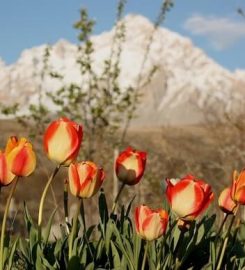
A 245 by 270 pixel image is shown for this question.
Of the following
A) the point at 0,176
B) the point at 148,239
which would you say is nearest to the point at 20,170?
the point at 0,176

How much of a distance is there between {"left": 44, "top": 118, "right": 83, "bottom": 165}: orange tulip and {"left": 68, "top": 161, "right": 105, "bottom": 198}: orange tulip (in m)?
0.04

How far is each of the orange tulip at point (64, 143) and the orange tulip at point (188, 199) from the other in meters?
0.30

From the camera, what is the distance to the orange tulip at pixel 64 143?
1.79m

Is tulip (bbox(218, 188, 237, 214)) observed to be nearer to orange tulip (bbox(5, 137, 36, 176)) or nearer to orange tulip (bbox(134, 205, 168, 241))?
orange tulip (bbox(134, 205, 168, 241))

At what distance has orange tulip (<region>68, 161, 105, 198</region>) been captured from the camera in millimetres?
1777

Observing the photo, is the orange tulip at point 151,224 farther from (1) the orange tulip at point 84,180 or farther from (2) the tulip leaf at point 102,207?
(2) the tulip leaf at point 102,207

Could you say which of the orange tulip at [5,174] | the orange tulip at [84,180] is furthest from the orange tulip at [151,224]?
the orange tulip at [5,174]

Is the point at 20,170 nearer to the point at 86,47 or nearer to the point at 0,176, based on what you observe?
the point at 0,176

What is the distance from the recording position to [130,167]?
2021 mm

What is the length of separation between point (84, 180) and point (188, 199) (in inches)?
11.6

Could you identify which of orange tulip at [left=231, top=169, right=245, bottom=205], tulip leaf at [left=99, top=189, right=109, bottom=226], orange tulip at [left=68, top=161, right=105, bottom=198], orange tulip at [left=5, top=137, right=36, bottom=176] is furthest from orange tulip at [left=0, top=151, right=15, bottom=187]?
orange tulip at [left=231, top=169, right=245, bottom=205]

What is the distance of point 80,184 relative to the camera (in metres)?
1.78

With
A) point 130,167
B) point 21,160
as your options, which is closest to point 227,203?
point 130,167

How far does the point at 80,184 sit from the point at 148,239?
0.24 meters
